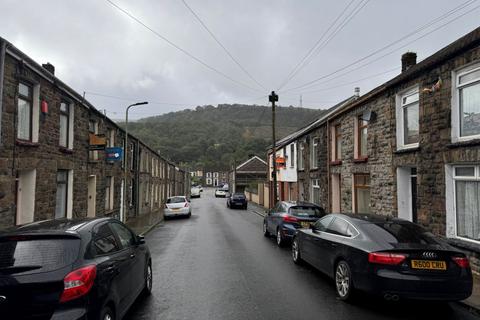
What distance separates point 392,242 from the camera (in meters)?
5.17

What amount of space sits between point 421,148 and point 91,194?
41.3 feet

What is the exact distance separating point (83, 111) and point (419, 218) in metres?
12.0

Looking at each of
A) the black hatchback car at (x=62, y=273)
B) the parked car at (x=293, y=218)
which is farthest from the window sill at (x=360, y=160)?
the black hatchback car at (x=62, y=273)

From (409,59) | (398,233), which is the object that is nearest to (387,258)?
(398,233)

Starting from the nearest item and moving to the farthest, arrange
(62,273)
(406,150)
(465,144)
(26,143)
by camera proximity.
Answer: (62,273) → (465,144) → (26,143) → (406,150)

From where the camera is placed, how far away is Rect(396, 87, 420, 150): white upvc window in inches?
370

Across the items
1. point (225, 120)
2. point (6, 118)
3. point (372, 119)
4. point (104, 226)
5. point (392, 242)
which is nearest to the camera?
point (104, 226)

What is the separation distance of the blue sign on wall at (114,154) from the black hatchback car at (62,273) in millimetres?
9806

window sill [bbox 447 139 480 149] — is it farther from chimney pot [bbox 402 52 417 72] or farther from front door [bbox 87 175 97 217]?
front door [bbox 87 175 97 217]

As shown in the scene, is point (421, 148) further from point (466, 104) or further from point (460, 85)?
point (460, 85)

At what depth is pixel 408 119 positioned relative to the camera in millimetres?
9898

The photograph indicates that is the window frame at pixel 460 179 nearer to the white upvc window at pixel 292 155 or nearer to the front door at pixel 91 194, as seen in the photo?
the front door at pixel 91 194

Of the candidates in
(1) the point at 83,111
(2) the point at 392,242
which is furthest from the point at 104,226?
(1) the point at 83,111

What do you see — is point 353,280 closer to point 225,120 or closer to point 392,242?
point 392,242
